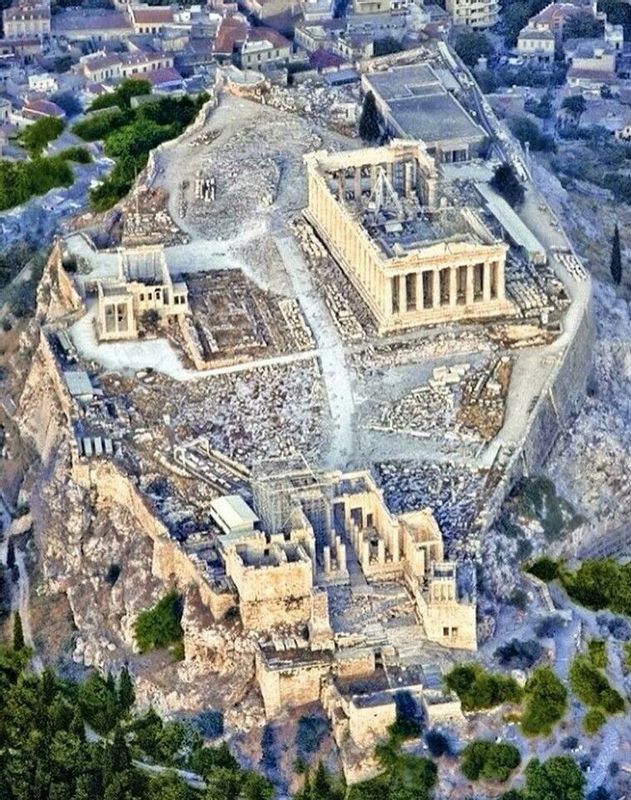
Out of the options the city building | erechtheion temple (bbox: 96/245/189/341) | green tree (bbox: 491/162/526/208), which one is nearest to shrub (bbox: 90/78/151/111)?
the city building

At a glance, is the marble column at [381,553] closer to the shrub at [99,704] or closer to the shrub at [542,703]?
the shrub at [542,703]

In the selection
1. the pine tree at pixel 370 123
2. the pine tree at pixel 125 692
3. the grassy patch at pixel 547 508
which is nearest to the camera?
the pine tree at pixel 125 692

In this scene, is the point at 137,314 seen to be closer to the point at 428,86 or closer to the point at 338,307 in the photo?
the point at 338,307

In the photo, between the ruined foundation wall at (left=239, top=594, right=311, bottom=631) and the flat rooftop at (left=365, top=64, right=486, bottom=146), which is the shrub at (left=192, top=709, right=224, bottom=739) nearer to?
the ruined foundation wall at (left=239, top=594, right=311, bottom=631)

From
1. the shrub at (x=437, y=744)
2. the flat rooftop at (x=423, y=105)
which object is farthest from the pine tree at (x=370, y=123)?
the shrub at (x=437, y=744)

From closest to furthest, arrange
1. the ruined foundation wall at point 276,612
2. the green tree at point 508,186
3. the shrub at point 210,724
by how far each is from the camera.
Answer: the shrub at point 210,724 < the ruined foundation wall at point 276,612 < the green tree at point 508,186

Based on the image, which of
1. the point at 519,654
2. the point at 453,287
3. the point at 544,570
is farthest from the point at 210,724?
the point at 453,287

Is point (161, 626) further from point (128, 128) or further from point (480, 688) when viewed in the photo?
point (128, 128)

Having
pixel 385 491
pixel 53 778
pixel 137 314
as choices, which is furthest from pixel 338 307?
pixel 53 778
